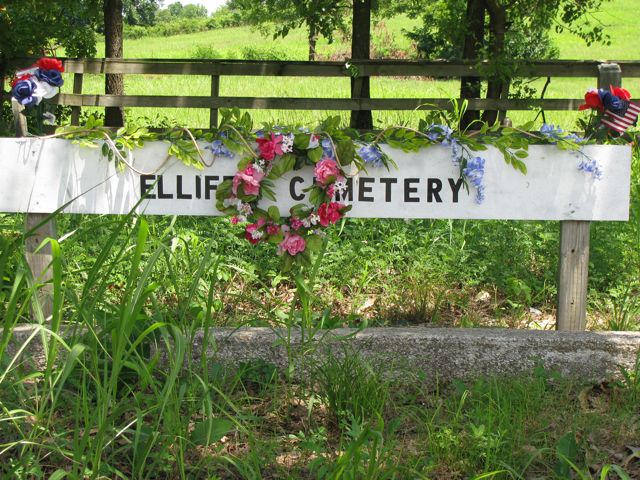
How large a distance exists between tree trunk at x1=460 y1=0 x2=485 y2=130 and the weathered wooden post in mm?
6184

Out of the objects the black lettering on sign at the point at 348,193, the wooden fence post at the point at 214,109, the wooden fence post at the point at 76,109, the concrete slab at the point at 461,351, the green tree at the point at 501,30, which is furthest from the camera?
the wooden fence post at the point at 76,109

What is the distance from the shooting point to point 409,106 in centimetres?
910

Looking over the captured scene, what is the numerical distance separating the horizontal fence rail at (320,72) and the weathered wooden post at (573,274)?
5324mm

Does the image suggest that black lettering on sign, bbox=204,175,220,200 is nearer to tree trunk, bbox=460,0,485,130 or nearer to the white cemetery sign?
the white cemetery sign

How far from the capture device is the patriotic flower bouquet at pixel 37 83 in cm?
341

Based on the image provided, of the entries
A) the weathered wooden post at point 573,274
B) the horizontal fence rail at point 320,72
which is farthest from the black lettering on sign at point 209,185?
the horizontal fence rail at point 320,72

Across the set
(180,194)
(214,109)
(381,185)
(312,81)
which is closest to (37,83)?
(180,194)

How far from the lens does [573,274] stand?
11.6ft

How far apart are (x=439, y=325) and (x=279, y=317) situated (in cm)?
89

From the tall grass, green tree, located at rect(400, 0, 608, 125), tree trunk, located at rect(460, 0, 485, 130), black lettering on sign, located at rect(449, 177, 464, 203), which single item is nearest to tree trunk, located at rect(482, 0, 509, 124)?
green tree, located at rect(400, 0, 608, 125)

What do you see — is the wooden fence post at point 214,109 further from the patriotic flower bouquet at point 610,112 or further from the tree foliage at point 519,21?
the patriotic flower bouquet at point 610,112

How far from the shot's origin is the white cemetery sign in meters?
3.39

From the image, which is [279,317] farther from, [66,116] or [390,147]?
[66,116]

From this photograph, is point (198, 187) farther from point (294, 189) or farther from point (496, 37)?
point (496, 37)
